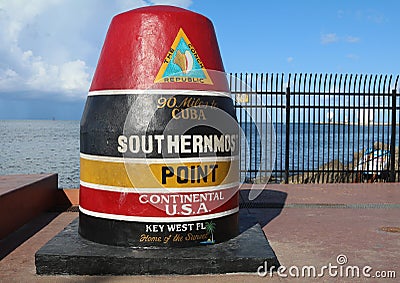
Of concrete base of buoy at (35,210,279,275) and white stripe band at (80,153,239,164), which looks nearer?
concrete base of buoy at (35,210,279,275)

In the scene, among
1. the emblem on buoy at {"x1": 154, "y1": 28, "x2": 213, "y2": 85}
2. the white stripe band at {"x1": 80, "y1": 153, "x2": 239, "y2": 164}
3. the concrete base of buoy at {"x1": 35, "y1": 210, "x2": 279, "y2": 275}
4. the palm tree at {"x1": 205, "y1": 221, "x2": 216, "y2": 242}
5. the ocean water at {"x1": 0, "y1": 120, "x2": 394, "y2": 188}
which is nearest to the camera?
the concrete base of buoy at {"x1": 35, "y1": 210, "x2": 279, "y2": 275}

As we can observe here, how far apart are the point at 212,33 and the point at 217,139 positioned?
1.33 m

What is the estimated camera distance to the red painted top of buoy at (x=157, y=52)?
531 cm

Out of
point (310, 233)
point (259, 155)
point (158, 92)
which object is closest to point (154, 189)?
point (158, 92)

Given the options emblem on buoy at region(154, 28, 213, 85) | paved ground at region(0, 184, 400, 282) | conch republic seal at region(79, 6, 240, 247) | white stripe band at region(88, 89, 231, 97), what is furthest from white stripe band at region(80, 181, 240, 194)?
emblem on buoy at region(154, 28, 213, 85)

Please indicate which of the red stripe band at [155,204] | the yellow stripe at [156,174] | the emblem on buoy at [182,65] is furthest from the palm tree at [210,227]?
the emblem on buoy at [182,65]

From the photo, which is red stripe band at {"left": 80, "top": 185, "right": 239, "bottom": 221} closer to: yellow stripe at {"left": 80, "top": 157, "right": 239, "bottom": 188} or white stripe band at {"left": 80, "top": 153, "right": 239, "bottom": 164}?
yellow stripe at {"left": 80, "top": 157, "right": 239, "bottom": 188}

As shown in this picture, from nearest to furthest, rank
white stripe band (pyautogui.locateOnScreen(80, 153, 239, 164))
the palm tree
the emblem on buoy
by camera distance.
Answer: white stripe band (pyautogui.locateOnScreen(80, 153, 239, 164)) → the emblem on buoy → the palm tree

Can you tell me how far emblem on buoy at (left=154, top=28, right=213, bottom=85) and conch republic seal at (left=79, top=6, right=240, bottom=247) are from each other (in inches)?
0.4

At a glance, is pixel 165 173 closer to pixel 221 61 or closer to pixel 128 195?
pixel 128 195

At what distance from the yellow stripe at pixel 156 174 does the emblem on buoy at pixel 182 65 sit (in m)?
0.94

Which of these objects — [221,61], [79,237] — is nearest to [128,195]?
[79,237]

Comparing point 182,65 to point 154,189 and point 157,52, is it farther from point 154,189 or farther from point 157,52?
point 154,189

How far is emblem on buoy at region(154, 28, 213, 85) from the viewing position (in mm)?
5289
